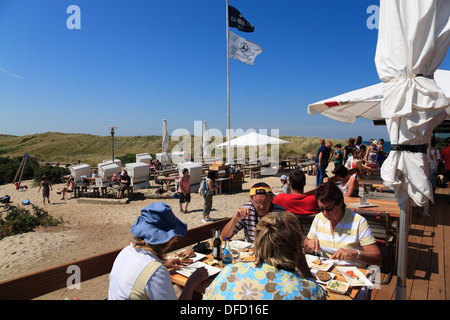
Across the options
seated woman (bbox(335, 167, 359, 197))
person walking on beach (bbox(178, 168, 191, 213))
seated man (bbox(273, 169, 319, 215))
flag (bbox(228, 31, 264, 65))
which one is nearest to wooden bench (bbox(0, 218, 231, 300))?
seated man (bbox(273, 169, 319, 215))

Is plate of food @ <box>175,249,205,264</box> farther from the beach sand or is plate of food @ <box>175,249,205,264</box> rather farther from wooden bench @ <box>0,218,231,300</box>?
the beach sand

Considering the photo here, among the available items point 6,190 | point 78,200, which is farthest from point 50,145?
point 78,200

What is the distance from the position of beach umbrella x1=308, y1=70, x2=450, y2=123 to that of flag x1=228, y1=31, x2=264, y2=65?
856cm

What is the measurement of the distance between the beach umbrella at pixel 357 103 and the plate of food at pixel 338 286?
8.86ft

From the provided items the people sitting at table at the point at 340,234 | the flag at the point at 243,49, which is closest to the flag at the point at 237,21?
the flag at the point at 243,49

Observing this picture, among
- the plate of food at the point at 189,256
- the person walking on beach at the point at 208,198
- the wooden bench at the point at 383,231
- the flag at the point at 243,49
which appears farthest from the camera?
the flag at the point at 243,49

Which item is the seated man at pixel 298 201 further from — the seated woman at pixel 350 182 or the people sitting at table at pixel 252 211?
the seated woman at pixel 350 182

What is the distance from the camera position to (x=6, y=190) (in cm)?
1617

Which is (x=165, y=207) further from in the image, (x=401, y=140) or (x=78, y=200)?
(x=78, y=200)

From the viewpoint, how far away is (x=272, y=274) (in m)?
1.36

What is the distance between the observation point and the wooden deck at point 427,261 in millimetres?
2924

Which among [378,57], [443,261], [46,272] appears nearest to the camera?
[46,272]

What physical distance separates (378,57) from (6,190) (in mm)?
20159
